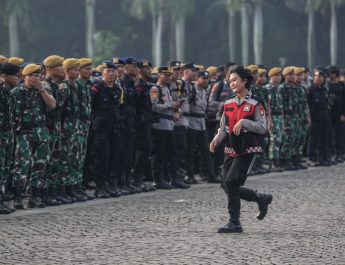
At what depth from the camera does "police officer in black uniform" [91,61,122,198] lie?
1600 cm

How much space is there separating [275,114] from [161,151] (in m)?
4.15

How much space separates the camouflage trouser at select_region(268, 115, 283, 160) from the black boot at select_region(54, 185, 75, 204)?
22.7ft

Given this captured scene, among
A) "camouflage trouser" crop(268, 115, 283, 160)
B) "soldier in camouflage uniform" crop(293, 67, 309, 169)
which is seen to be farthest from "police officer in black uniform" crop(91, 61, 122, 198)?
"soldier in camouflage uniform" crop(293, 67, 309, 169)

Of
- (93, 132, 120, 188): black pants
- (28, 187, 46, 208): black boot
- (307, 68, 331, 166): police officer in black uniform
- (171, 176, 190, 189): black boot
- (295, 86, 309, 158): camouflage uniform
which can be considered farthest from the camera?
(307, 68, 331, 166): police officer in black uniform

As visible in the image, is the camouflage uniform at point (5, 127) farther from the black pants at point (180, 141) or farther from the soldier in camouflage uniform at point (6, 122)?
the black pants at point (180, 141)

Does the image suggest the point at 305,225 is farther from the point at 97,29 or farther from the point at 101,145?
the point at 97,29

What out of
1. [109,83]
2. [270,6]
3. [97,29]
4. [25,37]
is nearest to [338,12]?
[270,6]

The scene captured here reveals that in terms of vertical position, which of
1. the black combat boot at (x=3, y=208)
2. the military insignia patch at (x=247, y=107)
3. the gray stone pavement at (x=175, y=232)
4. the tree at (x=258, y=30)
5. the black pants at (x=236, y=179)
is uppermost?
the tree at (x=258, y=30)

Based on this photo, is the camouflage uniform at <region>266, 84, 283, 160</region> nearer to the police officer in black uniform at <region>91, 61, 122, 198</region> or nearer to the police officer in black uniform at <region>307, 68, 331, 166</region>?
the police officer in black uniform at <region>307, 68, 331, 166</region>

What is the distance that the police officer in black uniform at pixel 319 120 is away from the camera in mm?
22953

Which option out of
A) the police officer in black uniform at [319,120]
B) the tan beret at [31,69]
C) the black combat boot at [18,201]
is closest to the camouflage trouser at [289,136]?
the police officer in black uniform at [319,120]

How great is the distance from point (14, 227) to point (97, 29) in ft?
217

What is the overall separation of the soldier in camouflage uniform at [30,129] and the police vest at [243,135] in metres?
3.19

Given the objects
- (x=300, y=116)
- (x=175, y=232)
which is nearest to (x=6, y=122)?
(x=175, y=232)
